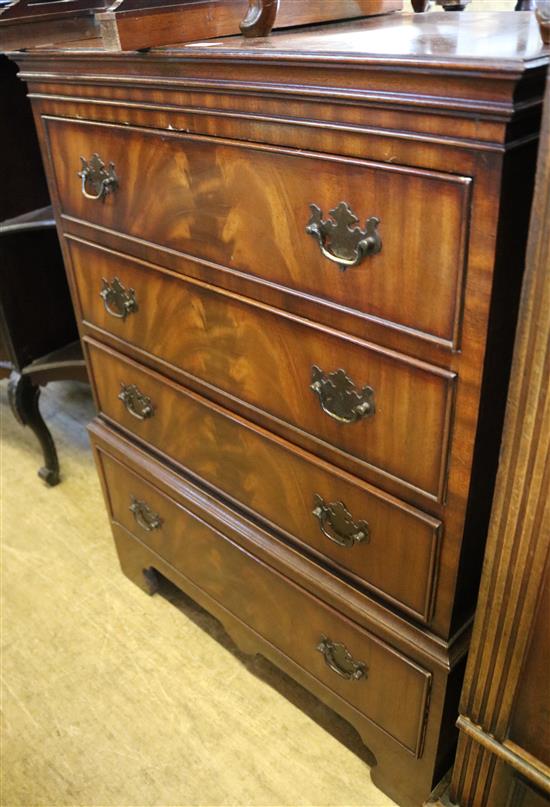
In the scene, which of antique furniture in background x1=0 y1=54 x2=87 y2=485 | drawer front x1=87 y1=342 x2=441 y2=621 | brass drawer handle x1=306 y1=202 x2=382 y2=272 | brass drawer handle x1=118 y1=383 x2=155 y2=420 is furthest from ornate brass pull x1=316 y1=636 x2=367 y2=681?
antique furniture in background x1=0 y1=54 x2=87 y2=485

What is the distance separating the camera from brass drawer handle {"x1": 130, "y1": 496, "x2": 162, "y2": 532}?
53.4 inches

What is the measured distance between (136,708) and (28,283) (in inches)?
39.9

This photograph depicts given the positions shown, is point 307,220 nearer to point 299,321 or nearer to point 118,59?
point 299,321

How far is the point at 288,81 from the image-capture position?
0.71m

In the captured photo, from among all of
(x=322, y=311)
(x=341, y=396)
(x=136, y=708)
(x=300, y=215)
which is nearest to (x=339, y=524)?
Result: (x=341, y=396)

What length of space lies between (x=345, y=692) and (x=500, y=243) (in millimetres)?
762

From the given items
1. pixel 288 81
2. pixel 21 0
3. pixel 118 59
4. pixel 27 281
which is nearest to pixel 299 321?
pixel 288 81

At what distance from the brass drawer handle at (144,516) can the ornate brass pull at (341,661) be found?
432 millimetres

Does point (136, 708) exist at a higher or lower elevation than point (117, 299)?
lower

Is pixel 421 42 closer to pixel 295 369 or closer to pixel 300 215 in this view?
pixel 300 215

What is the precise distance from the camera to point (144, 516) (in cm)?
139

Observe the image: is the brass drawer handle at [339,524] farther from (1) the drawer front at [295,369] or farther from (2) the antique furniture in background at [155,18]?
(2) the antique furniture in background at [155,18]

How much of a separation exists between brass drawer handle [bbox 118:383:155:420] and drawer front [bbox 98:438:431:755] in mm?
155

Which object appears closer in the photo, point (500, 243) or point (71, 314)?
point (500, 243)
